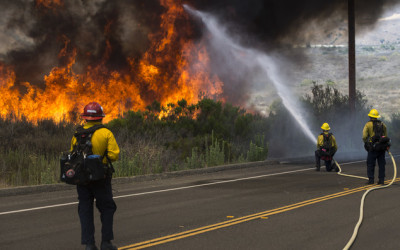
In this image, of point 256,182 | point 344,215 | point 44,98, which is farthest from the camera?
point 44,98

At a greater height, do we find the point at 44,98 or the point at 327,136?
the point at 44,98

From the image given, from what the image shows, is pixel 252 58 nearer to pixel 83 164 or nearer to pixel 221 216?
pixel 221 216

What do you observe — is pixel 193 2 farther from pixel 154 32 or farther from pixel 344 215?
pixel 344 215

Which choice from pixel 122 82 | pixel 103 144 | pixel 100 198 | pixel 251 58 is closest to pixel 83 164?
pixel 103 144

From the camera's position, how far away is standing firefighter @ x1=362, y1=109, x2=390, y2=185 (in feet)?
40.7

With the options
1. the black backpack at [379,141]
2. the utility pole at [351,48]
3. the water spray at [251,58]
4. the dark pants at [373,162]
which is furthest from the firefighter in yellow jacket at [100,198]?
the utility pole at [351,48]

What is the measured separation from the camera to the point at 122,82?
22734 millimetres

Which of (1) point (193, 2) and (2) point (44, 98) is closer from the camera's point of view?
(2) point (44, 98)

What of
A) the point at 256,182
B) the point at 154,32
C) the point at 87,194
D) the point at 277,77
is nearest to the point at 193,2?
the point at 154,32

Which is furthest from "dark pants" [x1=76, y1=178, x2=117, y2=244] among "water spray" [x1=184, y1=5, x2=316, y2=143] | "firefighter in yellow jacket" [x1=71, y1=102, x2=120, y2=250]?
"water spray" [x1=184, y1=5, x2=316, y2=143]

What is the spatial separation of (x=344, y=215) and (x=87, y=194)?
4485 mm

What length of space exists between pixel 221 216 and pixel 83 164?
3.33 metres

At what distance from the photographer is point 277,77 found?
2906 cm

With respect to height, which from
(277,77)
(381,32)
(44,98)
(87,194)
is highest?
(381,32)
